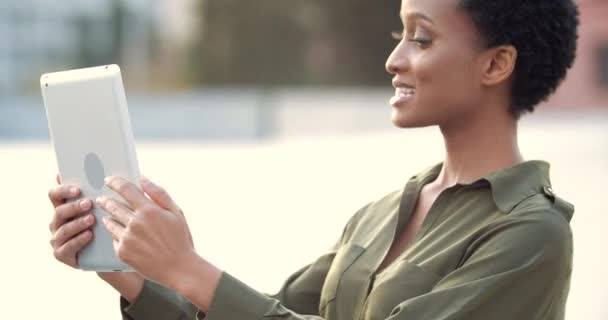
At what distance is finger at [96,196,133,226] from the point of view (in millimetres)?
2383

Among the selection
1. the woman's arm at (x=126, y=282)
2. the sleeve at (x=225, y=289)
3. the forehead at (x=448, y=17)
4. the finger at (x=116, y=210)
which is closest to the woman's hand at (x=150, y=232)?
the finger at (x=116, y=210)

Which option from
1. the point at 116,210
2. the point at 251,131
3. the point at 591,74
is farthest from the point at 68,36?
the point at 116,210

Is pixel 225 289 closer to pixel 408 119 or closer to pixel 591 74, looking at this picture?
pixel 408 119

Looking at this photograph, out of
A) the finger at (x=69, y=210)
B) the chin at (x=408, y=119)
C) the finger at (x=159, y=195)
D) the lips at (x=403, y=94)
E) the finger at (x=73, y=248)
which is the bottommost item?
the finger at (x=73, y=248)

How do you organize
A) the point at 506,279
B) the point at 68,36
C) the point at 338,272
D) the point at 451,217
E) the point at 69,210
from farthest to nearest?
the point at 68,36, the point at 338,272, the point at 451,217, the point at 69,210, the point at 506,279

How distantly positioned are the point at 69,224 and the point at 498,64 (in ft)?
3.09

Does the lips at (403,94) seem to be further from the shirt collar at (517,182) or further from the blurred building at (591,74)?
the blurred building at (591,74)

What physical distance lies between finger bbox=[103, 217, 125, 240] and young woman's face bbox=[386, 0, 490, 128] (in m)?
0.68

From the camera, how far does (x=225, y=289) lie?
2412mm

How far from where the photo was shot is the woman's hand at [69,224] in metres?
2.62

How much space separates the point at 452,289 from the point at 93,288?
5.87 meters

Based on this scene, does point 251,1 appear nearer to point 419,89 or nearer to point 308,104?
point 308,104

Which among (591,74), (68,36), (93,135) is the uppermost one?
(93,135)

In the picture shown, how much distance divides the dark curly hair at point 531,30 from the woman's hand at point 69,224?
885mm
